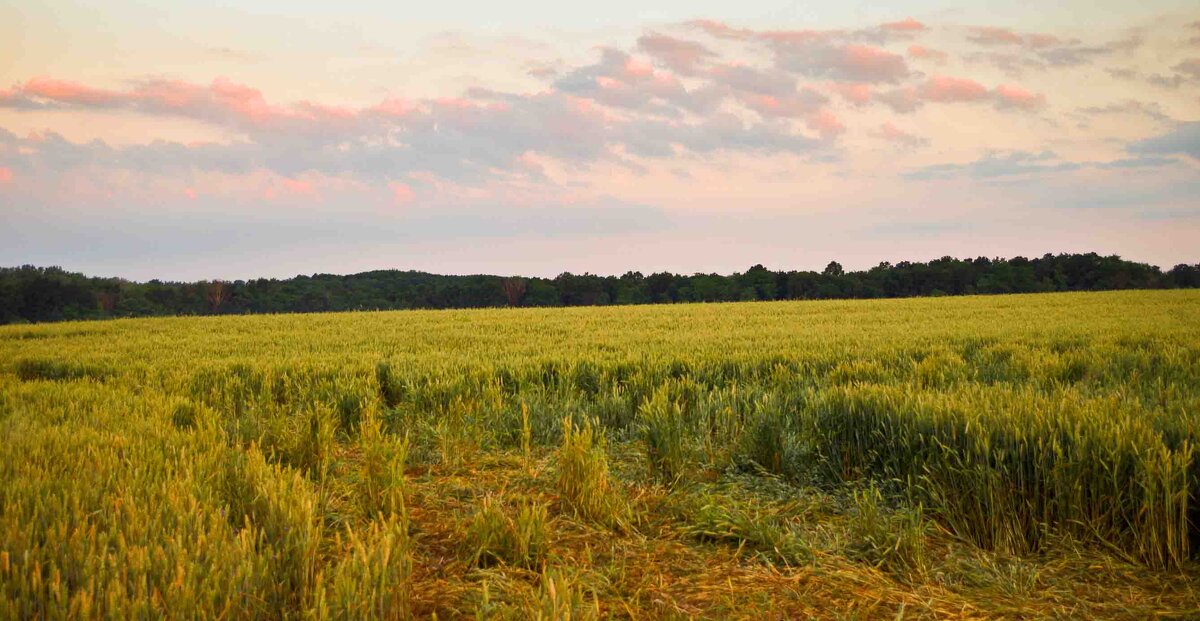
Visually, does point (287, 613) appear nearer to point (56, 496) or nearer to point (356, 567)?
point (356, 567)

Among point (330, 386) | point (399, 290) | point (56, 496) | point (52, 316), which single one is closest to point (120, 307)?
point (52, 316)

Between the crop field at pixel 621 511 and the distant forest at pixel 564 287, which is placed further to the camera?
the distant forest at pixel 564 287

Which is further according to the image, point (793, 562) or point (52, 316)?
point (52, 316)

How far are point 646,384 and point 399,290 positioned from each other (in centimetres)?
8144

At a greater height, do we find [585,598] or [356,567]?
[356,567]

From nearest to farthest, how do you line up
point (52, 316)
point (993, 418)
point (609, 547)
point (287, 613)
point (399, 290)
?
1. point (287, 613)
2. point (609, 547)
3. point (993, 418)
4. point (52, 316)
5. point (399, 290)

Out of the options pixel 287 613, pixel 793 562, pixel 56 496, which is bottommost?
pixel 793 562

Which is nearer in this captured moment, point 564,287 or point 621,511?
point 621,511

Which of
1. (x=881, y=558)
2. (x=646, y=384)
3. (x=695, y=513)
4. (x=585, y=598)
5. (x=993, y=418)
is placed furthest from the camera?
(x=646, y=384)

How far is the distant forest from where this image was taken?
7400cm

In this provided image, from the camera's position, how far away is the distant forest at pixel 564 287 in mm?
74000

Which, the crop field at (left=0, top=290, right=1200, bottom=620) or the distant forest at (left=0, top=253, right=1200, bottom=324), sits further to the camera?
the distant forest at (left=0, top=253, right=1200, bottom=324)

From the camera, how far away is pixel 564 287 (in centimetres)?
8956

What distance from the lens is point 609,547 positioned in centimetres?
378
